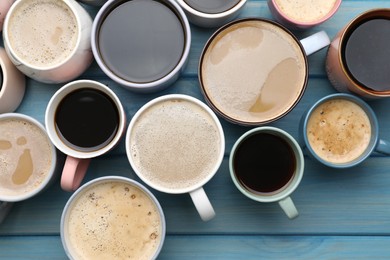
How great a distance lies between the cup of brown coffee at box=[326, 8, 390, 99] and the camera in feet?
3.19

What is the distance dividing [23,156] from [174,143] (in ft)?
0.98

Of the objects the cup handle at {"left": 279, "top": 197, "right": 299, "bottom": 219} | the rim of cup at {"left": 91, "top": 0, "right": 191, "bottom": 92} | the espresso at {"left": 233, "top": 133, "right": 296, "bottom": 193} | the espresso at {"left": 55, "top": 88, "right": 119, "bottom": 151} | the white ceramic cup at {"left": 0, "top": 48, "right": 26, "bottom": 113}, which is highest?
the rim of cup at {"left": 91, "top": 0, "right": 191, "bottom": 92}

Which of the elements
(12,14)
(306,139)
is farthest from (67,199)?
(306,139)

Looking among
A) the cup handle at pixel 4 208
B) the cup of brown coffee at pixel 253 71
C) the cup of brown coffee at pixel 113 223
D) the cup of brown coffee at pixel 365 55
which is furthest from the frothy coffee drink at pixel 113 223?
the cup of brown coffee at pixel 365 55

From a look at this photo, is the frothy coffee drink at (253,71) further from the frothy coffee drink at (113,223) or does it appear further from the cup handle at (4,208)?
the cup handle at (4,208)

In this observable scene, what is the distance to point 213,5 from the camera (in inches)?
39.7

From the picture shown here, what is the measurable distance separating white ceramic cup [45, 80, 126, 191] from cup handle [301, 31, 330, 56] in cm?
37

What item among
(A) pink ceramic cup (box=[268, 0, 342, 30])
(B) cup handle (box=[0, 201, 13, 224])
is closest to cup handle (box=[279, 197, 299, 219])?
(A) pink ceramic cup (box=[268, 0, 342, 30])

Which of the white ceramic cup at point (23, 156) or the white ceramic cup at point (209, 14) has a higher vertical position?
the white ceramic cup at point (209, 14)

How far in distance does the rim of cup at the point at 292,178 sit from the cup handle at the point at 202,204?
0.07 m

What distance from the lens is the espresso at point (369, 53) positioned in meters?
0.98

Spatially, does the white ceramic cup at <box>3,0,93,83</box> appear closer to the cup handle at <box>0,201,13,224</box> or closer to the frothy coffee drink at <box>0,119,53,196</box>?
the frothy coffee drink at <box>0,119,53,196</box>

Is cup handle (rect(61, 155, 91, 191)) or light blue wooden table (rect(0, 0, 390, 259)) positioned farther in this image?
light blue wooden table (rect(0, 0, 390, 259))

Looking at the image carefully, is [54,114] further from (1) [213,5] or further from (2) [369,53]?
(2) [369,53]
